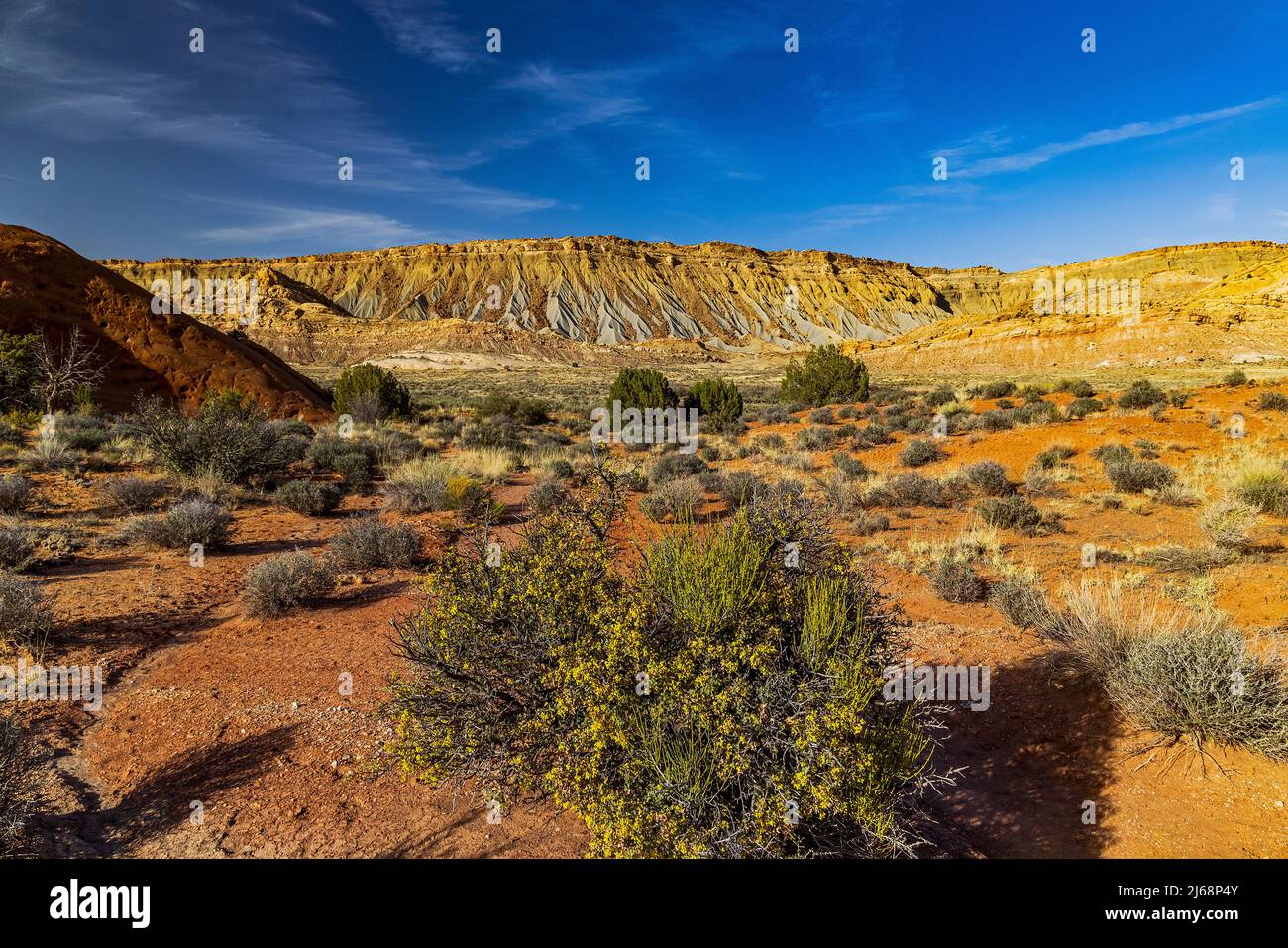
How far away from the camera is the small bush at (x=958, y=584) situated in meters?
6.62

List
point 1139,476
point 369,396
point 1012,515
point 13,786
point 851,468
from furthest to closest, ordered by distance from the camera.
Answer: point 369,396, point 851,468, point 1139,476, point 1012,515, point 13,786

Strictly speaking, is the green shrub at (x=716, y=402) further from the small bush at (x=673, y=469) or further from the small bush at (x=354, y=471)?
the small bush at (x=354, y=471)

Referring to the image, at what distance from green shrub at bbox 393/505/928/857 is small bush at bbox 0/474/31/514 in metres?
9.12

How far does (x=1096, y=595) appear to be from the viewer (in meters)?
5.71

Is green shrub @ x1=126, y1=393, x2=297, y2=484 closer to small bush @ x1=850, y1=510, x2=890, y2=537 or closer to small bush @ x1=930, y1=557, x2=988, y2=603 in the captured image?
small bush @ x1=850, y1=510, x2=890, y2=537

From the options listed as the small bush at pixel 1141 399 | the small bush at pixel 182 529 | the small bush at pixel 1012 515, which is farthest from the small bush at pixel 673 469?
the small bush at pixel 1141 399

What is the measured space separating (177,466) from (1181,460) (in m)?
18.4

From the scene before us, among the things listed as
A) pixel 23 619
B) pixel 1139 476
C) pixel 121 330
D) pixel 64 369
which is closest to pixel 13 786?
pixel 23 619

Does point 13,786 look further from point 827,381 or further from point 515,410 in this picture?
point 827,381

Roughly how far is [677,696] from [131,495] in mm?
10091

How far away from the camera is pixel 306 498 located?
391 inches

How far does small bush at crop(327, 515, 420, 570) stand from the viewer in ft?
24.4

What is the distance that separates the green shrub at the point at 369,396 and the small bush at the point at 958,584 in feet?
59.6

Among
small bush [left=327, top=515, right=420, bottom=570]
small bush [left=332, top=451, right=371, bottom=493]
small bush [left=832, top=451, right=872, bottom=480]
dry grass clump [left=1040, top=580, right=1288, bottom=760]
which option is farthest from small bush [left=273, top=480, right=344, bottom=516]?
dry grass clump [left=1040, top=580, right=1288, bottom=760]
